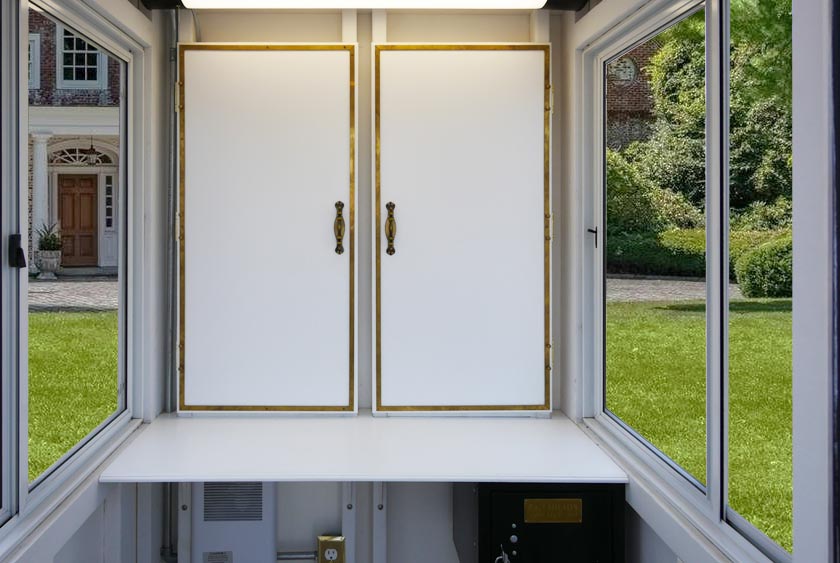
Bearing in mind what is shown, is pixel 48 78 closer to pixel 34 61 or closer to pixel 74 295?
pixel 34 61

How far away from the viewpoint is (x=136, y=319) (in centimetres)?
290

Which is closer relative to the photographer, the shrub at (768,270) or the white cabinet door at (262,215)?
the shrub at (768,270)

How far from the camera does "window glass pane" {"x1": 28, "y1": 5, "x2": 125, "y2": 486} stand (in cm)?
210

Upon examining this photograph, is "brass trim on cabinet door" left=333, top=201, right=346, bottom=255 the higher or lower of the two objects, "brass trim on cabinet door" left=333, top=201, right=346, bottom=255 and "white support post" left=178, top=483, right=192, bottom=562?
the higher

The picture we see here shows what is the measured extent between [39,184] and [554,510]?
1825 millimetres

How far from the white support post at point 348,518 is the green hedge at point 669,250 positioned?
4.38 feet

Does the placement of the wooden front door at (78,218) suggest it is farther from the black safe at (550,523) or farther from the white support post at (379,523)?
the black safe at (550,523)

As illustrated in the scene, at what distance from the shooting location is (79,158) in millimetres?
2389

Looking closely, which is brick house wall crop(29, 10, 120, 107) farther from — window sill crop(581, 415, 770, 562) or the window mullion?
window sill crop(581, 415, 770, 562)

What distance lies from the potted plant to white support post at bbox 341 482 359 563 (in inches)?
54.6

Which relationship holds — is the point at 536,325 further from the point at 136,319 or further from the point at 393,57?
the point at 136,319

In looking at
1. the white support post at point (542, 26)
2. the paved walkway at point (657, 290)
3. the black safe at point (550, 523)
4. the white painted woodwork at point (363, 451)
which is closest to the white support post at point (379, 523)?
the white painted woodwork at point (363, 451)

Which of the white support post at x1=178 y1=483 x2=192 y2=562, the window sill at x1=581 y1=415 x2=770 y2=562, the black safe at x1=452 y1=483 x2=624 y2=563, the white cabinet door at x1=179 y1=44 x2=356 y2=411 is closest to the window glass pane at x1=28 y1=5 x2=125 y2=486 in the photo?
the white cabinet door at x1=179 y1=44 x2=356 y2=411

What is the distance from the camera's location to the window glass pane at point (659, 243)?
2123 millimetres
